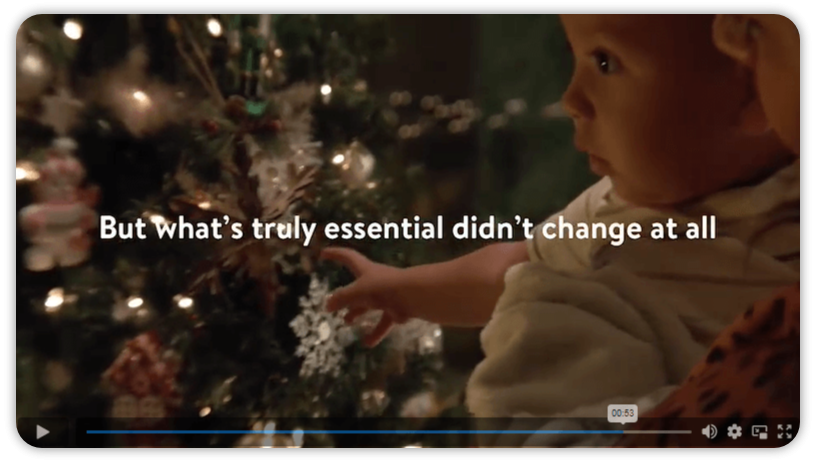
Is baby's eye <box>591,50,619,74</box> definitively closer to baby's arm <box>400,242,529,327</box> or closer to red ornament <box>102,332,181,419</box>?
baby's arm <box>400,242,529,327</box>

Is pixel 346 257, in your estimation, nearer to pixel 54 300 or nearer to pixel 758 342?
pixel 54 300

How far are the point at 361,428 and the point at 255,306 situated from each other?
0.26 meters

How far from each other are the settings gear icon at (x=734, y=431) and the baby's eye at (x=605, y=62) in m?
0.59

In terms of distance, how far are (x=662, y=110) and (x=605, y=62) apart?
0.11m

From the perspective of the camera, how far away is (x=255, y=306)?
87 cm

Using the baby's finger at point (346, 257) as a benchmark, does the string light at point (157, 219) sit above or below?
above

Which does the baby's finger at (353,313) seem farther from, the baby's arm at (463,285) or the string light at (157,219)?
the string light at (157,219)

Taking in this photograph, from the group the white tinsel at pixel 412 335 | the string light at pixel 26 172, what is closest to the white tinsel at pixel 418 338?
the white tinsel at pixel 412 335

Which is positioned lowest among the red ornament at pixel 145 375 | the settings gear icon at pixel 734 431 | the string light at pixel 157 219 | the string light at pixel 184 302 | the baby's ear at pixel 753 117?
the settings gear icon at pixel 734 431

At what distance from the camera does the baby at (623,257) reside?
834 mm

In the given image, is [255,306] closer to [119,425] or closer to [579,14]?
[119,425]

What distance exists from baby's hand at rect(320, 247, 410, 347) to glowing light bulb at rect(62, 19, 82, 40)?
511mm
